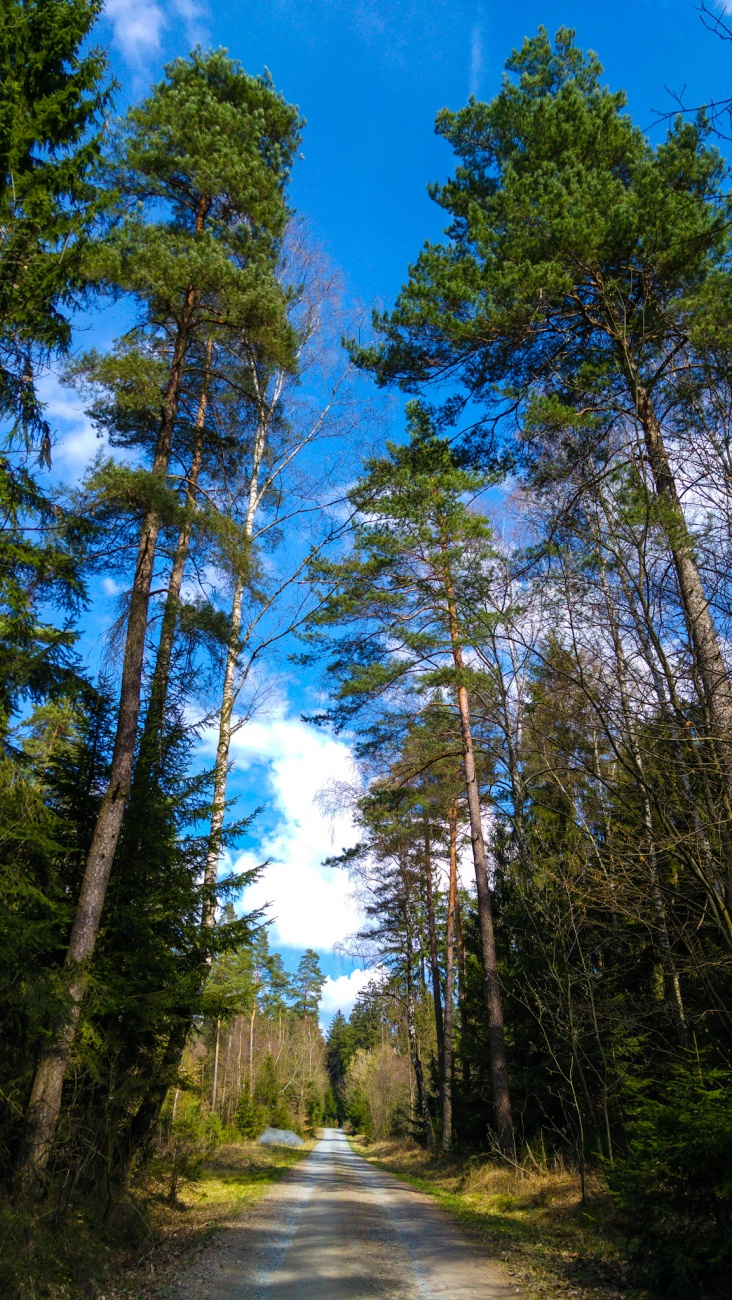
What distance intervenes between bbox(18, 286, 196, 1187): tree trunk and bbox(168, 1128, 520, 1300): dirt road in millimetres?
1546

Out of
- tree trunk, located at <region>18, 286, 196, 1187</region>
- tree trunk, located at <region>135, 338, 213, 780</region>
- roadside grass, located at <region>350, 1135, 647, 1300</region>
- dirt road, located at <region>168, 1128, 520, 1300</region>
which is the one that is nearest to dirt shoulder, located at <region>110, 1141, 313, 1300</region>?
dirt road, located at <region>168, 1128, 520, 1300</region>

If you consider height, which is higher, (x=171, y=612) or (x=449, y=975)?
(x=171, y=612)

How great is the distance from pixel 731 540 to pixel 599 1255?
6.08 metres

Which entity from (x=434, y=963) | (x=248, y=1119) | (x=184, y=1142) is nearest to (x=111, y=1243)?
(x=184, y=1142)

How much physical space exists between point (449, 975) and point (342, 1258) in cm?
1469

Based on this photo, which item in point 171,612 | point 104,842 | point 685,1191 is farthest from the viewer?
point 171,612

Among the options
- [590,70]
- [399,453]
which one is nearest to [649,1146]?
[399,453]

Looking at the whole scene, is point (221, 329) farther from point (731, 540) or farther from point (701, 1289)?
point (701, 1289)

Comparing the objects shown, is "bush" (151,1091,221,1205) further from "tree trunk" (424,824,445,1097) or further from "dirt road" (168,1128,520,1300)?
"tree trunk" (424,824,445,1097)

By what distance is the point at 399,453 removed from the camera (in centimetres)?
1080

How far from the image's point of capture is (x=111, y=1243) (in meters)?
6.04

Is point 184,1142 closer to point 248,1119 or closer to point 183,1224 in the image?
point 183,1224

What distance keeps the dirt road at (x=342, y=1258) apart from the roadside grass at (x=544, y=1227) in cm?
27

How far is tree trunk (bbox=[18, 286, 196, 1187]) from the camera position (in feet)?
18.3
